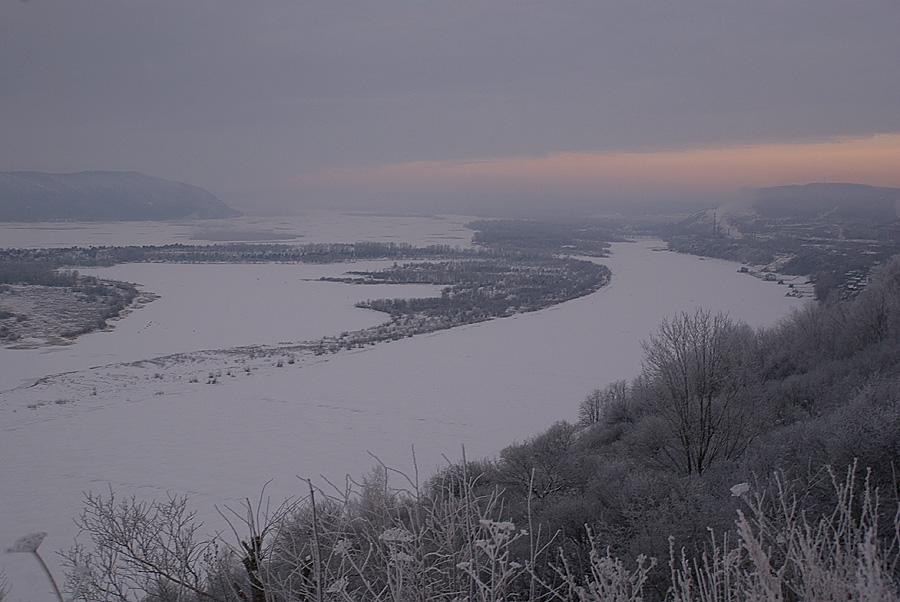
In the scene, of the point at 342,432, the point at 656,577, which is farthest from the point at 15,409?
the point at 656,577

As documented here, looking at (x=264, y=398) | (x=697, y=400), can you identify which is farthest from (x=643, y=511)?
(x=264, y=398)

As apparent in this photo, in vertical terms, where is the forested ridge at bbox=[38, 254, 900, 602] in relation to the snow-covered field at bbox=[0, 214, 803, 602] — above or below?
above

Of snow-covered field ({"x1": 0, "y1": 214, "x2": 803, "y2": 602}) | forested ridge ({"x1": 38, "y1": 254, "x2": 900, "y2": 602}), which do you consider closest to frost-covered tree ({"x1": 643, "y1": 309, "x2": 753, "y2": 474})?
forested ridge ({"x1": 38, "y1": 254, "x2": 900, "y2": 602})

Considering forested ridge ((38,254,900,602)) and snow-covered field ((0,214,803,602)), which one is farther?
snow-covered field ((0,214,803,602))

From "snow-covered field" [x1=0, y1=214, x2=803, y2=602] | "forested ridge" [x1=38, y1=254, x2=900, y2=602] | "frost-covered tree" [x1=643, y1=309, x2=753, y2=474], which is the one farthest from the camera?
"snow-covered field" [x1=0, y1=214, x2=803, y2=602]

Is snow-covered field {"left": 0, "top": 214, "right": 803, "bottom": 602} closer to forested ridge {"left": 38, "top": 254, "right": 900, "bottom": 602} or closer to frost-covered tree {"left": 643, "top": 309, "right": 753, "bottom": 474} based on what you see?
forested ridge {"left": 38, "top": 254, "right": 900, "bottom": 602}

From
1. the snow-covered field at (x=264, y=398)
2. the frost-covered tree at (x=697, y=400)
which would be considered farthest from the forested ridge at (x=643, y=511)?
the snow-covered field at (x=264, y=398)

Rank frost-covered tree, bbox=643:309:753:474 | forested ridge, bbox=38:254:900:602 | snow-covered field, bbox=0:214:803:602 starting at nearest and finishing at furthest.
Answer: forested ridge, bbox=38:254:900:602, frost-covered tree, bbox=643:309:753:474, snow-covered field, bbox=0:214:803:602
